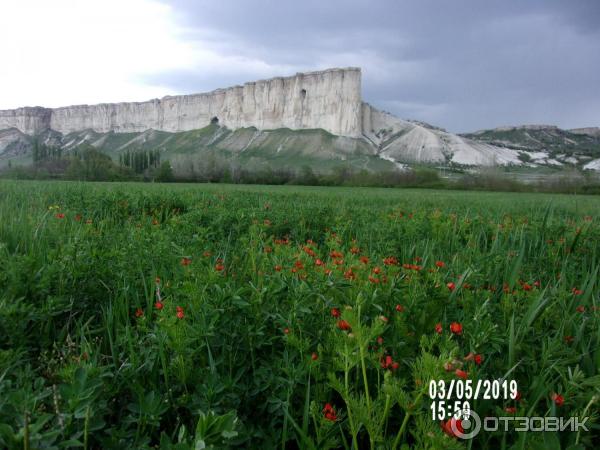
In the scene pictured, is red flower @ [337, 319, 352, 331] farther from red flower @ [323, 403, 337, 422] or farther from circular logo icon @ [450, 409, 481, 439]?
circular logo icon @ [450, 409, 481, 439]

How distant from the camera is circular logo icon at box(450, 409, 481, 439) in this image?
3.85 ft

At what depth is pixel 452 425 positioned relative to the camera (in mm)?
1147

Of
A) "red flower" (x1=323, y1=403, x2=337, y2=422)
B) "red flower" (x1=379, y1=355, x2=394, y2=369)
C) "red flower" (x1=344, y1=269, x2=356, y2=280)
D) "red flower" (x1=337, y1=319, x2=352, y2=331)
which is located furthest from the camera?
"red flower" (x1=344, y1=269, x2=356, y2=280)

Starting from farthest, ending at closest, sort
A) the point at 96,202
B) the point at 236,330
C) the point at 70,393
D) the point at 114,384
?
the point at 96,202 < the point at 236,330 < the point at 114,384 < the point at 70,393

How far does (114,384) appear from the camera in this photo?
151 centimetres

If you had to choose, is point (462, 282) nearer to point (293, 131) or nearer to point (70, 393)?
point (70, 393)

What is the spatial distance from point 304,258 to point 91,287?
142cm

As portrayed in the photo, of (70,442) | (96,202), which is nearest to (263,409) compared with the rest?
(70,442)

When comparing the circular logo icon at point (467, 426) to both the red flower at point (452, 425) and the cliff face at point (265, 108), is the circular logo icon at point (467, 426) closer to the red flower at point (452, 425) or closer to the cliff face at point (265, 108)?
the red flower at point (452, 425)

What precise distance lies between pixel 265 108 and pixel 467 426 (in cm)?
18154

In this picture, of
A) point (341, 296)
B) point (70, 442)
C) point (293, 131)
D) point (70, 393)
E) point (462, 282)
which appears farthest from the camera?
point (293, 131)

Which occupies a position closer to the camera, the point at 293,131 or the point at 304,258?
the point at 304,258
